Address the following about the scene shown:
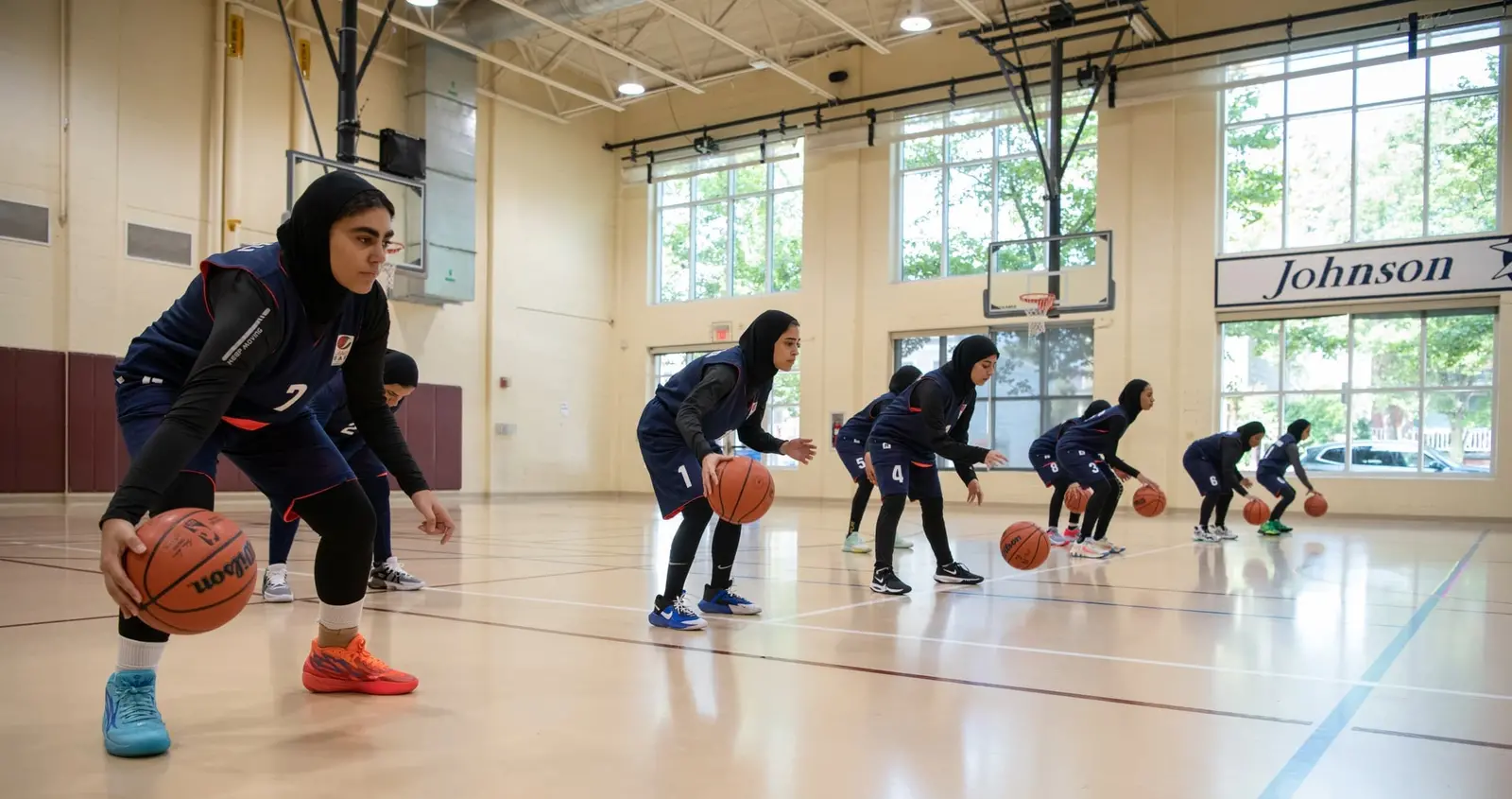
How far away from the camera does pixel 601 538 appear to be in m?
10.5

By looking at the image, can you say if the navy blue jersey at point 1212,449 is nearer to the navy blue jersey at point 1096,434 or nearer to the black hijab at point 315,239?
the navy blue jersey at point 1096,434

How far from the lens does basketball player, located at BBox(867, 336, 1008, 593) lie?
6.24 meters

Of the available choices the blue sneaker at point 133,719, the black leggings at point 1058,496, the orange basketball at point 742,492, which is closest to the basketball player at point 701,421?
the orange basketball at point 742,492

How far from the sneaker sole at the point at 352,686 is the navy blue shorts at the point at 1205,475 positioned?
9.99 meters

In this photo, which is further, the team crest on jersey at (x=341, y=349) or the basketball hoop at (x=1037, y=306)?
the basketball hoop at (x=1037, y=306)

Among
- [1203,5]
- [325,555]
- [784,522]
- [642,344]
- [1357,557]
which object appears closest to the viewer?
[325,555]

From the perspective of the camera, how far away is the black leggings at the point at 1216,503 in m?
11.2

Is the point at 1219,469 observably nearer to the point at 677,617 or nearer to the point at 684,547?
the point at 684,547

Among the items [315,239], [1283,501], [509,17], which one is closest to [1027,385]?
[1283,501]

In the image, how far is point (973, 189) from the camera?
63.1ft

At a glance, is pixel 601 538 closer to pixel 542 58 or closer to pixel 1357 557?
pixel 1357 557

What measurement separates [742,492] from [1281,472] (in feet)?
35.7

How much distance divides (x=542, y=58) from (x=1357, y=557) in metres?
16.9

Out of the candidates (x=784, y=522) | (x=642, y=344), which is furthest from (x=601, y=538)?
(x=642, y=344)
